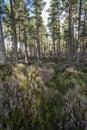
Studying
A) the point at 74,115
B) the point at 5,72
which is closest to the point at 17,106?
the point at 74,115

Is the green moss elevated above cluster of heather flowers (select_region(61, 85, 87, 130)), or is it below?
above

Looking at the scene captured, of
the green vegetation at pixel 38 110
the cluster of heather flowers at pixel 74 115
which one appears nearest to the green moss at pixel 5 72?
the green vegetation at pixel 38 110

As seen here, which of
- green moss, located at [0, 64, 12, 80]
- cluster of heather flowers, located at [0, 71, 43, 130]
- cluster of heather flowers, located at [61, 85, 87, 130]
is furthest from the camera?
green moss, located at [0, 64, 12, 80]

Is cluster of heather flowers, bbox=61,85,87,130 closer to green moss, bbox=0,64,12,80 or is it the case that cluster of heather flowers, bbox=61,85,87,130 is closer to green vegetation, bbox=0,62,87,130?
green vegetation, bbox=0,62,87,130

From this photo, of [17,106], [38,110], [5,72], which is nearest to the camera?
[17,106]

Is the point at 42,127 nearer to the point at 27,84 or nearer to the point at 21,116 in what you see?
the point at 21,116

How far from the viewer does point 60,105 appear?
16.8 ft

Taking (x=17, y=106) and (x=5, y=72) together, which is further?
(x=5, y=72)

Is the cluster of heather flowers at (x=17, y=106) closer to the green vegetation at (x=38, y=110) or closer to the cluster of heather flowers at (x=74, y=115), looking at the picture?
the green vegetation at (x=38, y=110)

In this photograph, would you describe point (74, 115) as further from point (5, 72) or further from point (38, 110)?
point (5, 72)

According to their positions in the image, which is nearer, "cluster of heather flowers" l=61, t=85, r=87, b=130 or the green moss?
"cluster of heather flowers" l=61, t=85, r=87, b=130

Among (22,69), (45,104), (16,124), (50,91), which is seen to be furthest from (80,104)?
(22,69)

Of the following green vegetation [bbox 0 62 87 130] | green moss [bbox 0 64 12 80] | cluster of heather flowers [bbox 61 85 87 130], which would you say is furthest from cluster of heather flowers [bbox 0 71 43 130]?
green moss [bbox 0 64 12 80]

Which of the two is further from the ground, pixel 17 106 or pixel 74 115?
pixel 17 106
